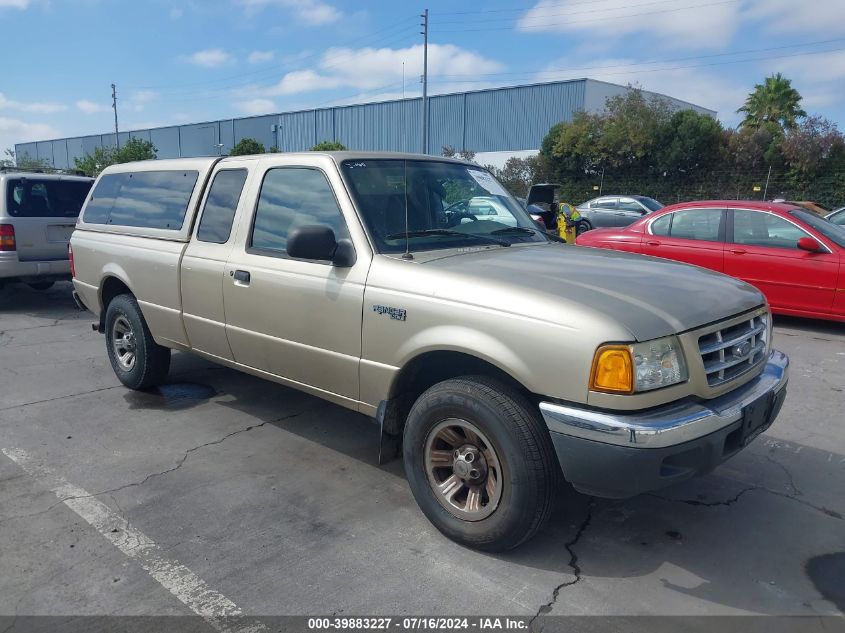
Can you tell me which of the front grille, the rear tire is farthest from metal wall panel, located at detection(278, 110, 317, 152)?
the front grille

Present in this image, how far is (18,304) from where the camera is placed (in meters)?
10.2

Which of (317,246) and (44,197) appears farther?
(44,197)

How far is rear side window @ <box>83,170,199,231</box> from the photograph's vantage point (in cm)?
500

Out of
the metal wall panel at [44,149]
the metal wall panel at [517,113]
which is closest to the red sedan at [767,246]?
the metal wall panel at [517,113]

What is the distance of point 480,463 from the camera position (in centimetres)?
318

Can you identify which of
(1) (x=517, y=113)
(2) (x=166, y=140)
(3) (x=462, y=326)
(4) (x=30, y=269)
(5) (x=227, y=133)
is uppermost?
(1) (x=517, y=113)

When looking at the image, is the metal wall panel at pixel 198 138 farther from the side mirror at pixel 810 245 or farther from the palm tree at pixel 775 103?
the side mirror at pixel 810 245

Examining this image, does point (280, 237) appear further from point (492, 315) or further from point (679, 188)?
point (679, 188)

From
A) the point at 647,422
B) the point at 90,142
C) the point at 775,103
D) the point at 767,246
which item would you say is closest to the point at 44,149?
the point at 90,142

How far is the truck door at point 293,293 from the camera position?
3.70 metres

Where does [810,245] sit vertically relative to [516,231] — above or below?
below

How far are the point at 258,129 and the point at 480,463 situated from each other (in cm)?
6060

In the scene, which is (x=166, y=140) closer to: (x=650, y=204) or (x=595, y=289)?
(x=650, y=204)

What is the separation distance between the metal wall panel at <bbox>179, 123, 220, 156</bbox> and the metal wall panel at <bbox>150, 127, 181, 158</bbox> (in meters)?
0.87
